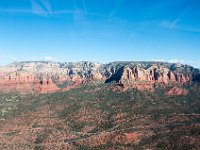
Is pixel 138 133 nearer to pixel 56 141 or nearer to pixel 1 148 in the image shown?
pixel 56 141

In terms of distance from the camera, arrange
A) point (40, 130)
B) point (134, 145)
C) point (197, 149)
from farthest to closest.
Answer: point (40, 130) < point (134, 145) < point (197, 149)

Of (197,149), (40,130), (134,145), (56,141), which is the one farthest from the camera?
(40,130)

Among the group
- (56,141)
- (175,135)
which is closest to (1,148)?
(56,141)

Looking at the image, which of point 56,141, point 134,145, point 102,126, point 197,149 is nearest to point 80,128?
point 102,126

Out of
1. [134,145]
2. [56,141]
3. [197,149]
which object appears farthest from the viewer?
[56,141]

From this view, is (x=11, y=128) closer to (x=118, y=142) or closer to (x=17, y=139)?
(x=17, y=139)

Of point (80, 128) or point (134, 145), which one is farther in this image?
point (80, 128)

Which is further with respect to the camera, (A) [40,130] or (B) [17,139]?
(A) [40,130]

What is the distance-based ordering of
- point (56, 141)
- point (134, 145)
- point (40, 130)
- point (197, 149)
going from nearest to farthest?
point (197, 149) < point (134, 145) < point (56, 141) < point (40, 130)
